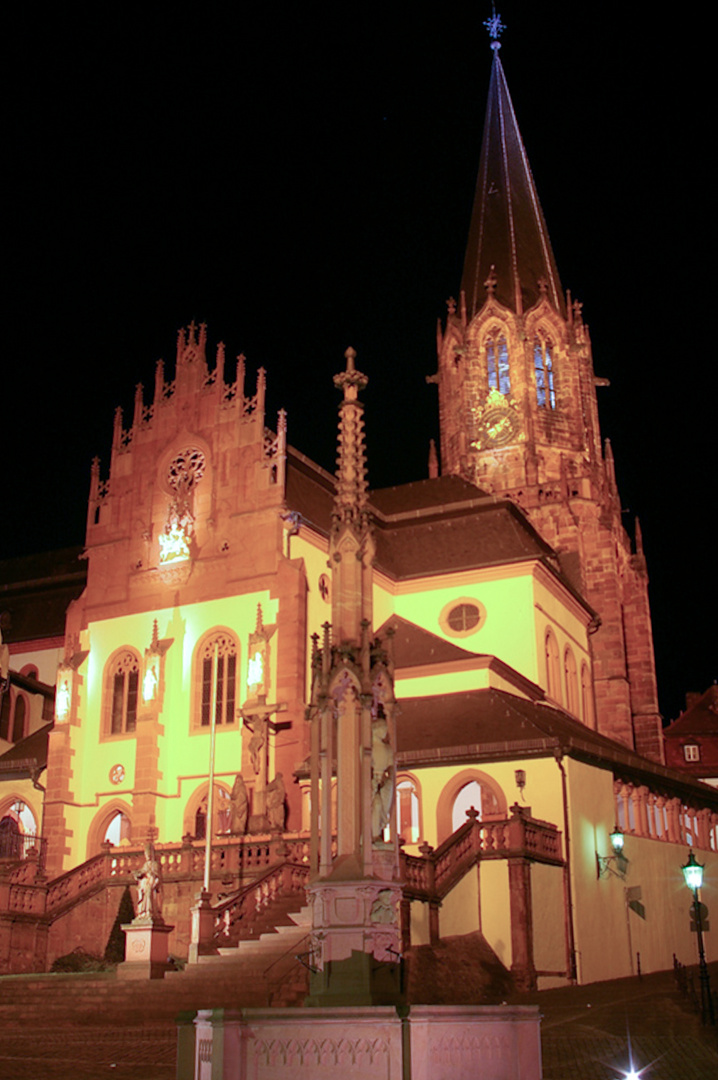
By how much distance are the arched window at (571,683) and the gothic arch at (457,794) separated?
1403cm

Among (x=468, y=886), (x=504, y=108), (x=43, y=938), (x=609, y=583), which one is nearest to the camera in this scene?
(x=468, y=886)

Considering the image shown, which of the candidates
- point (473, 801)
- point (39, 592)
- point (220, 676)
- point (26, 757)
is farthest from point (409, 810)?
point (39, 592)

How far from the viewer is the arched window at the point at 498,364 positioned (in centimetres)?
5981

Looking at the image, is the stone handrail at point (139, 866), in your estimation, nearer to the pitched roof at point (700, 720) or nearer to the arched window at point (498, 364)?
the arched window at point (498, 364)

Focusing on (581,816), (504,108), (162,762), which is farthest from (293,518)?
(504,108)

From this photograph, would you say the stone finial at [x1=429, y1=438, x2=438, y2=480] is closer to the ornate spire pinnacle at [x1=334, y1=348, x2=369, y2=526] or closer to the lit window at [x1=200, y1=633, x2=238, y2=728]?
the lit window at [x1=200, y1=633, x2=238, y2=728]

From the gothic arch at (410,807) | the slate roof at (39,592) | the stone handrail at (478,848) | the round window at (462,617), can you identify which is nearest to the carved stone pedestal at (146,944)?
the stone handrail at (478,848)

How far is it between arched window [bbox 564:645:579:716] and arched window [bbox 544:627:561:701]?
57.6 inches

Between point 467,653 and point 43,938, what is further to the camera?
point 467,653

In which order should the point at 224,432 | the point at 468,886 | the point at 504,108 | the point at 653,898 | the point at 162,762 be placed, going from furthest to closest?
the point at 504,108 → the point at 224,432 → the point at 162,762 → the point at 653,898 → the point at 468,886

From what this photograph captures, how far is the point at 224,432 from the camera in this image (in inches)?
1539

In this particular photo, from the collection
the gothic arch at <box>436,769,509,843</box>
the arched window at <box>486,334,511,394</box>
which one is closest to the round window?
the gothic arch at <box>436,769,509,843</box>

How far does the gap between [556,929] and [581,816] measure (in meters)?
3.56

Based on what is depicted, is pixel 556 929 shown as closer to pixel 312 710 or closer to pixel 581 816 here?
pixel 581 816
